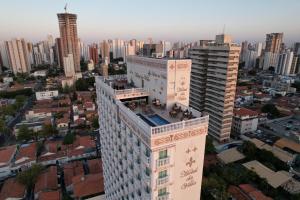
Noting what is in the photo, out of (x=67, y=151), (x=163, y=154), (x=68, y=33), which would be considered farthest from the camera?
(x=68, y=33)

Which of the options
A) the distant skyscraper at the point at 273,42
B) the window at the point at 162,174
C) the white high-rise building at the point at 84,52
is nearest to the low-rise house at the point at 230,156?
the window at the point at 162,174

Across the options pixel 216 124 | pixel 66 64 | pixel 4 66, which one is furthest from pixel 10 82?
pixel 216 124

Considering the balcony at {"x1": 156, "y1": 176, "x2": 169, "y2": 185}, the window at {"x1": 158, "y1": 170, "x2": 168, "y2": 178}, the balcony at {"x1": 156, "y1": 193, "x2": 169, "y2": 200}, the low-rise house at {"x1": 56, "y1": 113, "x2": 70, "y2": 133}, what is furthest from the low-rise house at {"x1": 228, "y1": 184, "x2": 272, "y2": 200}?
the low-rise house at {"x1": 56, "y1": 113, "x2": 70, "y2": 133}

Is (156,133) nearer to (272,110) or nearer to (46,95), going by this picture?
(272,110)

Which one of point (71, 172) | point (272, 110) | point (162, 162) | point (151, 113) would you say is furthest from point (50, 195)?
point (272, 110)

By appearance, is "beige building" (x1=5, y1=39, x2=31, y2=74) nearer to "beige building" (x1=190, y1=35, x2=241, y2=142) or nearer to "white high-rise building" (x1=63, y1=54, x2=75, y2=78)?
"white high-rise building" (x1=63, y1=54, x2=75, y2=78)

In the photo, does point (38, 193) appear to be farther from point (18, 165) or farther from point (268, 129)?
point (268, 129)

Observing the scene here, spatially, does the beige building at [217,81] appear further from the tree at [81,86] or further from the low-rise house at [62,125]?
the tree at [81,86]
